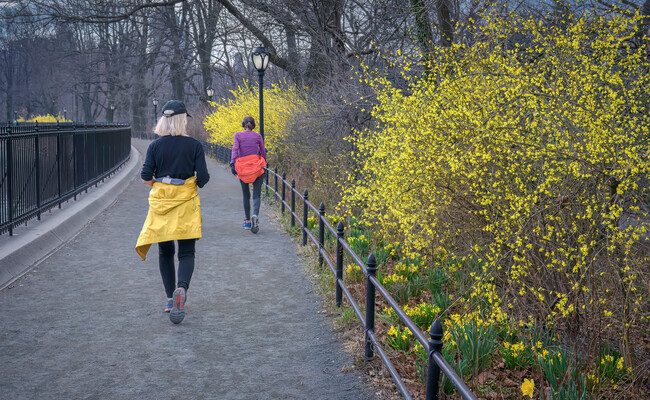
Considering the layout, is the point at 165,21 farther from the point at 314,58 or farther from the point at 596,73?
the point at 596,73

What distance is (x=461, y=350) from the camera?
17.0 feet

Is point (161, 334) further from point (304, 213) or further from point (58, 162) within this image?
point (58, 162)

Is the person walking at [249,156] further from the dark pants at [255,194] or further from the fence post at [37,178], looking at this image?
the fence post at [37,178]

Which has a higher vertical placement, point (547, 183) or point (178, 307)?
point (547, 183)

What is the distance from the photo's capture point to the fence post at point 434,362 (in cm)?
350

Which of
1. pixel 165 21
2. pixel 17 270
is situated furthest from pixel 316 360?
pixel 165 21

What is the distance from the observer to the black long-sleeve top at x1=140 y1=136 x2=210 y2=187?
655 centimetres

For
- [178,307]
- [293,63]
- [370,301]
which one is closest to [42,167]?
[178,307]

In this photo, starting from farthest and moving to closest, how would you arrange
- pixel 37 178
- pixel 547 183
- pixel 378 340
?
pixel 37 178
pixel 378 340
pixel 547 183

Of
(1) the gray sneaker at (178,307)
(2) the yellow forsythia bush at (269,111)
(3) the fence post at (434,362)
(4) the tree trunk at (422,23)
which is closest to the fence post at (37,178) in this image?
(1) the gray sneaker at (178,307)

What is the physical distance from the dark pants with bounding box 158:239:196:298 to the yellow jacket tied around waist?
0.13 metres

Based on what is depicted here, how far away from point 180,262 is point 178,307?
424 mm

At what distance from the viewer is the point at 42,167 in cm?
1159

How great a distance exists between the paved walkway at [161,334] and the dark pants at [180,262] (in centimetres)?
37
